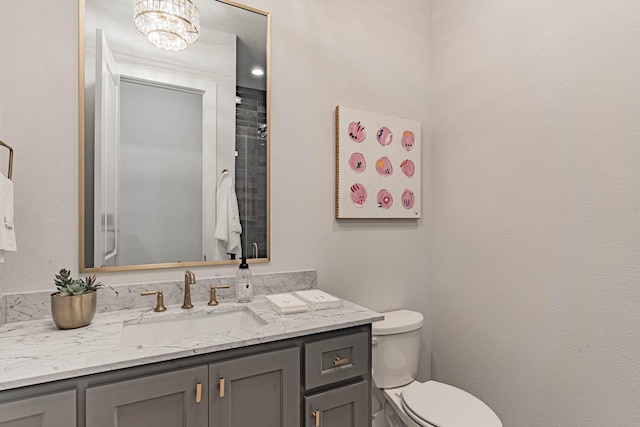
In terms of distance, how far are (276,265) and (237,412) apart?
0.72 metres

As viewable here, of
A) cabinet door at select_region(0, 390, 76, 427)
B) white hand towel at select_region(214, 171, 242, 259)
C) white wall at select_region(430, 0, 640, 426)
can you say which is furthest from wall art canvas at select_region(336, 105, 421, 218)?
cabinet door at select_region(0, 390, 76, 427)

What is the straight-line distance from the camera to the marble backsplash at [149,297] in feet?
4.01

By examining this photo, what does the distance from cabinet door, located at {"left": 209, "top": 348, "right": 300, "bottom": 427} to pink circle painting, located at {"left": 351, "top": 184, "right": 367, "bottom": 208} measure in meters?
0.94

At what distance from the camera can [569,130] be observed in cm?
148

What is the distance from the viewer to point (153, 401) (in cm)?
96

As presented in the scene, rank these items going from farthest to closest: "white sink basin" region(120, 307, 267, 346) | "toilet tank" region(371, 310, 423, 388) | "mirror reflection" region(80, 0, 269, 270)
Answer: "toilet tank" region(371, 310, 423, 388), "mirror reflection" region(80, 0, 269, 270), "white sink basin" region(120, 307, 267, 346)

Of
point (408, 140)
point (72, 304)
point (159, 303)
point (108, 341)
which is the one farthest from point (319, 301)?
point (408, 140)

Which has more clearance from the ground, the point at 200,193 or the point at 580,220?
the point at 200,193

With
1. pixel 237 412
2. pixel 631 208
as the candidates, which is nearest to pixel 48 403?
pixel 237 412

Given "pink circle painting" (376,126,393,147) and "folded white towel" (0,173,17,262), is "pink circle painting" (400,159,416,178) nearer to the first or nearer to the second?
"pink circle painting" (376,126,393,147)

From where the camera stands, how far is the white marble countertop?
0.87m

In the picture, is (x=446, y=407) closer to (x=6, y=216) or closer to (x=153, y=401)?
(x=153, y=401)

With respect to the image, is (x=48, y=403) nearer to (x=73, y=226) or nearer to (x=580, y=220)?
(x=73, y=226)

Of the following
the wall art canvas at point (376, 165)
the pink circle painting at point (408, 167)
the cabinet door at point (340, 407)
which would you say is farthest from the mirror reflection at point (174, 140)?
the pink circle painting at point (408, 167)
